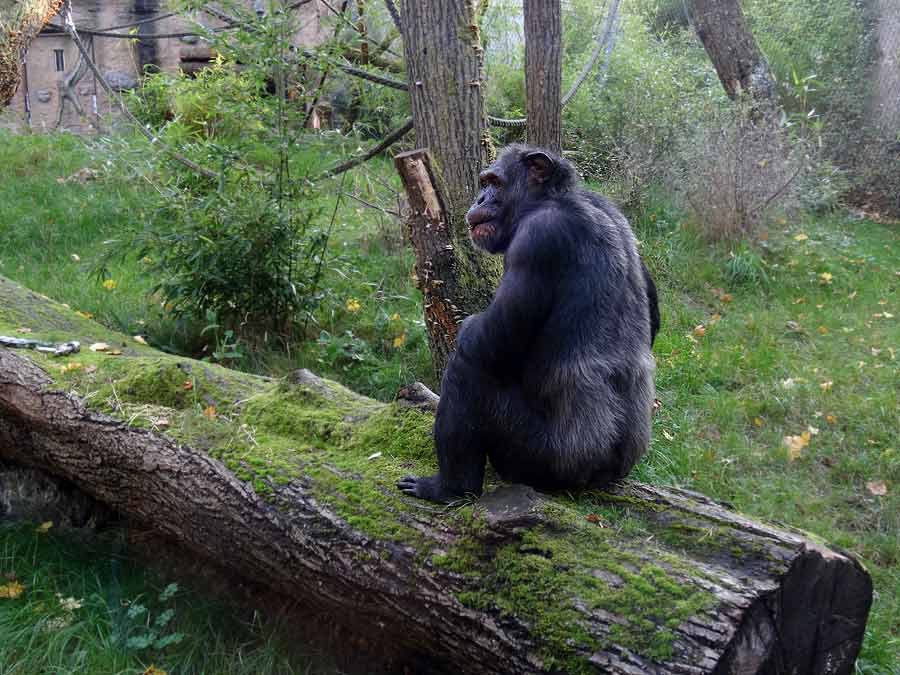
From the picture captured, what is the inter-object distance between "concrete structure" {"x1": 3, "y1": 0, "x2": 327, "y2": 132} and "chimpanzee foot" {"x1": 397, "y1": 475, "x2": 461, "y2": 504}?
11.5 meters

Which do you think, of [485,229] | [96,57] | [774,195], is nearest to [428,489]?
[485,229]

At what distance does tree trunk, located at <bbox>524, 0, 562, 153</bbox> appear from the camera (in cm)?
607

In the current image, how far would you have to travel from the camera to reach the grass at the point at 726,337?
4.95 metres

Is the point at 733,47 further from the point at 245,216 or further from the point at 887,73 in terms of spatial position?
the point at 245,216

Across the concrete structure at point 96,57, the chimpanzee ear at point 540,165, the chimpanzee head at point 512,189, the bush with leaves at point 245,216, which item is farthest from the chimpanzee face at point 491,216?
the concrete structure at point 96,57

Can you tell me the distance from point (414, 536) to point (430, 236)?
77.7 inches

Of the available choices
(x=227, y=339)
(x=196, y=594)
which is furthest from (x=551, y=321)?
(x=227, y=339)

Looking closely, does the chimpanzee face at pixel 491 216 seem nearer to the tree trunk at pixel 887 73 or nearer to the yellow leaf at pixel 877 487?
the yellow leaf at pixel 877 487

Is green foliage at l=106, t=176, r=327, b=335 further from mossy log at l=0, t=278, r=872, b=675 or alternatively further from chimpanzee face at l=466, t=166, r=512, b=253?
chimpanzee face at l=466, t=166, r=512, b=253

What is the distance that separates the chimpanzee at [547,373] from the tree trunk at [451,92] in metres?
1.43

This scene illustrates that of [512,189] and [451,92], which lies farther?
[451,92]

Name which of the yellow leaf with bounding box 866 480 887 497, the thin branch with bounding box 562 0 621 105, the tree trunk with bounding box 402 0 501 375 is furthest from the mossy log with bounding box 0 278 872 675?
the thin branch with bounding box 562 0 621 105

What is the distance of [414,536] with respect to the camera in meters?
2.99

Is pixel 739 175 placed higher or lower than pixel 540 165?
lower
